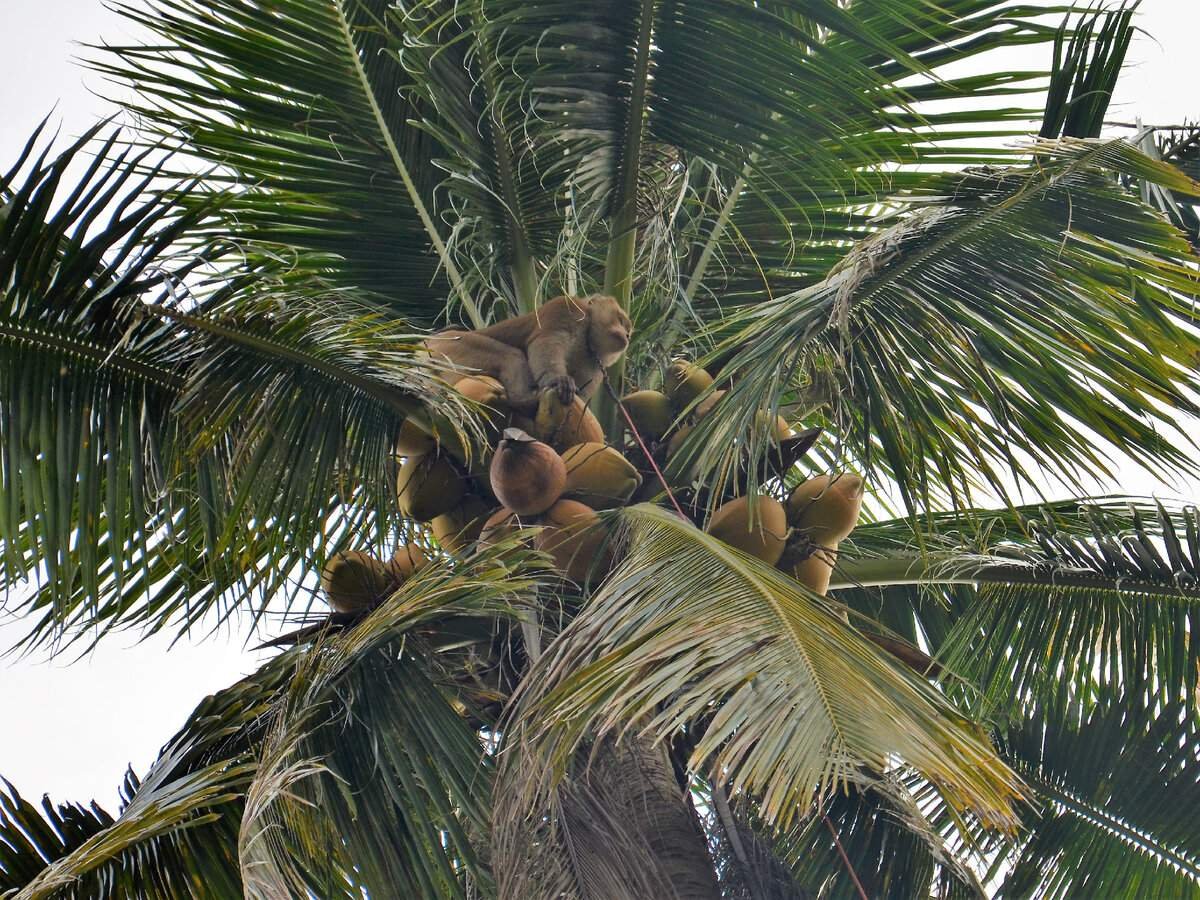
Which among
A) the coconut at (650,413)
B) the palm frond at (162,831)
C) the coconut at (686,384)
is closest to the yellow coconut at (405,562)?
the palm frond at (162,831)

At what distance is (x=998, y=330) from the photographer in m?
3.02

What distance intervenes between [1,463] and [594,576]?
1322 mm

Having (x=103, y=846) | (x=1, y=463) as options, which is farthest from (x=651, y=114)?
(x=103, y=846)

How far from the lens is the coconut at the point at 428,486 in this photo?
317 centimetres

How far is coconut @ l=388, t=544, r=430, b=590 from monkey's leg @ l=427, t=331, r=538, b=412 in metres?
0.45

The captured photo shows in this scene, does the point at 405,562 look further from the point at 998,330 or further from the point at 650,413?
the point at 998,330

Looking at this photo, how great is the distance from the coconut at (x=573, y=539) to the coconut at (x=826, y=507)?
46cm

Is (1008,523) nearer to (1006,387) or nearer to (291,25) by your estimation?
(1006,387)

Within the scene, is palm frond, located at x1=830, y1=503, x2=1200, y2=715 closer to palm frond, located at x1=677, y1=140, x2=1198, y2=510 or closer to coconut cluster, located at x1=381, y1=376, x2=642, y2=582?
palm frond, located at x1=677, y1=140, x2=1198, y2=510

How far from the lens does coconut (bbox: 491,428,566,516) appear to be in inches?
Result: 114

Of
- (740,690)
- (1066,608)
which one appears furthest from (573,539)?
(1066,608)

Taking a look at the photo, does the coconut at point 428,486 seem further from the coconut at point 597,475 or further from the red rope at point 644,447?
the red rope at point 644,447

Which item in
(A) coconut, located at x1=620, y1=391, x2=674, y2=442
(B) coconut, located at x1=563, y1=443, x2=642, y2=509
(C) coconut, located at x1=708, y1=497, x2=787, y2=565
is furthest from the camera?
(A) coconut, located at x1=620, y1=391, x2=674, y2=442

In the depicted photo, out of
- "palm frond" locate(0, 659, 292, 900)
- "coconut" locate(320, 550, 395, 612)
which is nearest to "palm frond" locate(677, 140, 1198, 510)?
"coconut" locate(320, 550, 395, 612)
